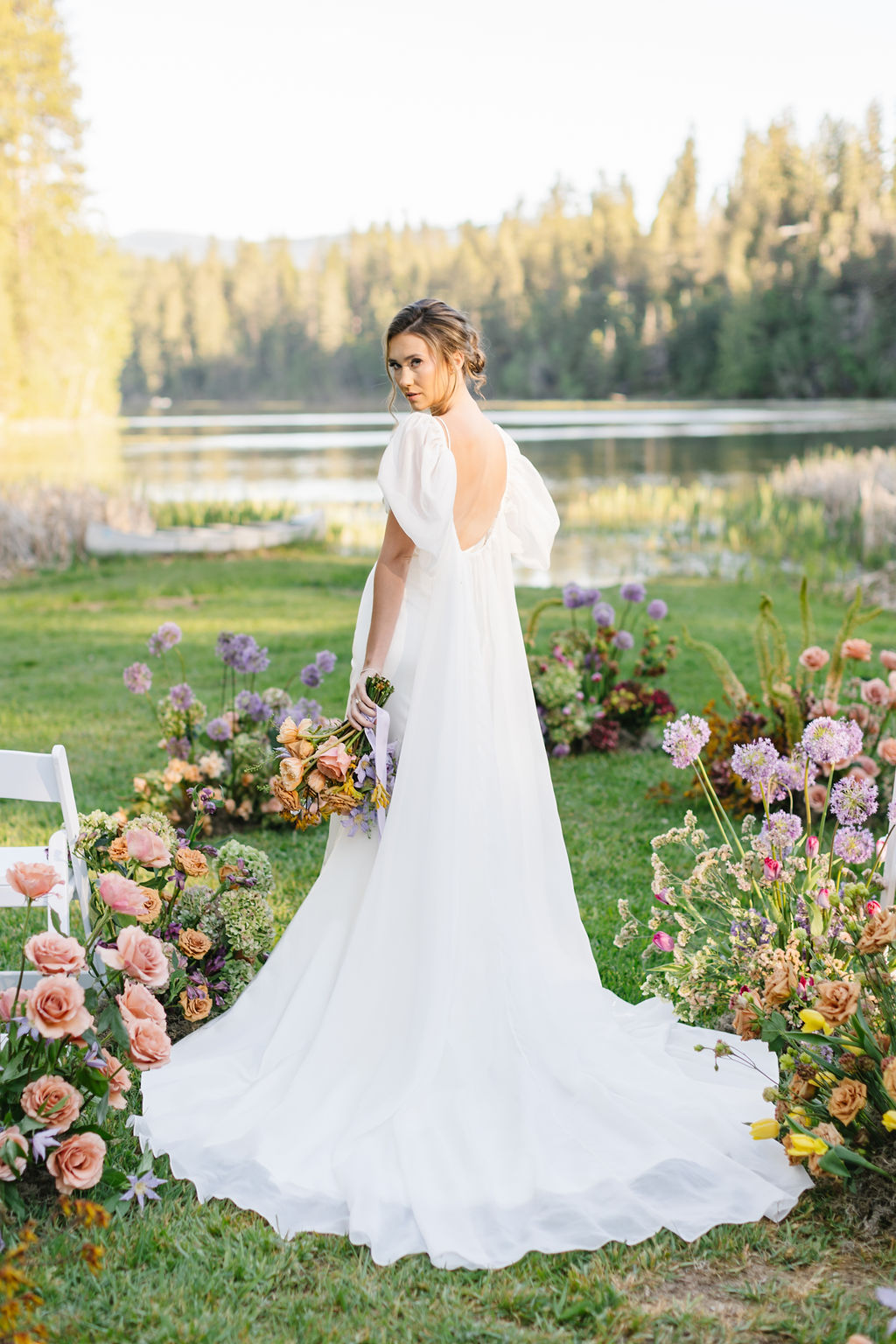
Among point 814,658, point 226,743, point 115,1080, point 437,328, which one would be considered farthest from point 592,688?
point 115,1080

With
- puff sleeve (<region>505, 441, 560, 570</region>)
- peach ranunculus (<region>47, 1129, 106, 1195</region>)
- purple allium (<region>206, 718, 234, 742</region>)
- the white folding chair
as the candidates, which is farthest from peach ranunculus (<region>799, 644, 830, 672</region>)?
peach ranunculus (<region>47, 1129, 106, 1195</region>)

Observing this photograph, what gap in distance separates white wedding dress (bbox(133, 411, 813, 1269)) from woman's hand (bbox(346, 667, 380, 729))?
3.8 inches

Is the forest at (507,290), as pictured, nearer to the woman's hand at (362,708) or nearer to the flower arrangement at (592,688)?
the flower arrangement at (592,688)

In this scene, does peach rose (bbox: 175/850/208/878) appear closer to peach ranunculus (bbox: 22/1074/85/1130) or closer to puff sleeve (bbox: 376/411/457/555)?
peach ranunculus (bbox: 22/1074/85/1130)

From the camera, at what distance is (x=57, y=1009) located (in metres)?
→ 2.48

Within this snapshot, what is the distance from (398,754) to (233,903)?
1.01m

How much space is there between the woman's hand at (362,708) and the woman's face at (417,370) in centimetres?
80

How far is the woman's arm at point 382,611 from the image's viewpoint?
10.4 feet

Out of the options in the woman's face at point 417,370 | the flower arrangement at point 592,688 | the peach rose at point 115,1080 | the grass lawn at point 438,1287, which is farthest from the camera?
the flower arrangement at point 592,688

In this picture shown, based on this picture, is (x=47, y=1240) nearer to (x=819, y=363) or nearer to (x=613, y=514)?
(x=613, y=514)

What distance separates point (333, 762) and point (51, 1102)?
1.12 metres

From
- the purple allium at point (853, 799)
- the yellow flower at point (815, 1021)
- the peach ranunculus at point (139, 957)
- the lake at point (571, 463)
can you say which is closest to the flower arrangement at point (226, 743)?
the peach ranunculus at point (139, 957)

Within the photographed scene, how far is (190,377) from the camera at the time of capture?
106688 millimetres

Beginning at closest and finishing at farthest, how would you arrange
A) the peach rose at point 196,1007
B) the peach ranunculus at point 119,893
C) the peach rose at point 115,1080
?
the peach rose at point 115,1080 < the peach ranunculus at point 119,893 < the peach rose at point 196,1007
